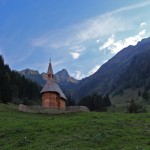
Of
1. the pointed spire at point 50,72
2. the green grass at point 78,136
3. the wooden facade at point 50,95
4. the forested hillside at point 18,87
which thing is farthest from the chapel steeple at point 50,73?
the green grass at point 78,136

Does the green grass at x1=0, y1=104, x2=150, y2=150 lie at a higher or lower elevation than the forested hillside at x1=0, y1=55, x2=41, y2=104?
lower

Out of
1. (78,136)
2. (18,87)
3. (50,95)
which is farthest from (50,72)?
(18,87)

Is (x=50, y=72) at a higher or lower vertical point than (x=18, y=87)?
lower

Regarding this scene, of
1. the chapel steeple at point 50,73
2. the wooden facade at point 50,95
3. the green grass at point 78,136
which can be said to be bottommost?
the green grass at point 78,136

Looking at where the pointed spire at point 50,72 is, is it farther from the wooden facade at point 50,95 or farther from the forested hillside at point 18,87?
the forested hillside at point 18,87

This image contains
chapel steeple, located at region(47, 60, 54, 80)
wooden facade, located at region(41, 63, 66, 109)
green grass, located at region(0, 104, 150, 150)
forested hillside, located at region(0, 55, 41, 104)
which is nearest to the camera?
green grass, located at region(0, 104, 150, 150)

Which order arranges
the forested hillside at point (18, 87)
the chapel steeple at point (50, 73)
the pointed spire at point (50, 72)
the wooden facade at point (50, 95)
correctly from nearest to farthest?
the wooden facade at point (50, 95), the chapel steeple at point (50, 73), the pointed spire at point (50, 72), the forested hillside at point (18, 87)

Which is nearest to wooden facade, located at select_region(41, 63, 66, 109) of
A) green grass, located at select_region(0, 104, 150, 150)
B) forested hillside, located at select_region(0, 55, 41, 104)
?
green grass, located at select_region(0, 104, 150, 150)

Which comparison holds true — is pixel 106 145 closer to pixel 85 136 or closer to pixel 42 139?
pixel 85 136

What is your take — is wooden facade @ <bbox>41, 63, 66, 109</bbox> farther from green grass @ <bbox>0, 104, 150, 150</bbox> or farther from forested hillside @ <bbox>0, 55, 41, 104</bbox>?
forested hillside @ <bbox>0, 55, 41, 104</bbox>

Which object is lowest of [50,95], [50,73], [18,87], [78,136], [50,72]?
[78,136]

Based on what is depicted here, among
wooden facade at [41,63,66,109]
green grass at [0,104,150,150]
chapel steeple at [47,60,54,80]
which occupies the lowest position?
green grass at [0,104,150,150]

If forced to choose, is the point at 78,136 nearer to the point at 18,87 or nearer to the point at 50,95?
the point at 50,95

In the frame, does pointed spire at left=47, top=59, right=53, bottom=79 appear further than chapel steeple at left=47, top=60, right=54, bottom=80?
Yes
